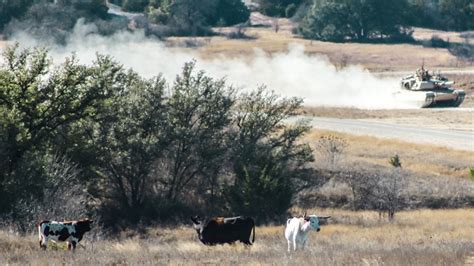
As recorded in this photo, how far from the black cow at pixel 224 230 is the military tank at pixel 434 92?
55.2 metres

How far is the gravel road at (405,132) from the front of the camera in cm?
5878

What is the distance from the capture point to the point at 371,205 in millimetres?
42625

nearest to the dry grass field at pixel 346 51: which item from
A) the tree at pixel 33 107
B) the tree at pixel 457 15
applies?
the tree at pixel 457 15

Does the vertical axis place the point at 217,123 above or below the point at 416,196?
above

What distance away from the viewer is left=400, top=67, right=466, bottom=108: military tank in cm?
7962

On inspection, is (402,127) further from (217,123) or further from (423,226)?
(423,226)

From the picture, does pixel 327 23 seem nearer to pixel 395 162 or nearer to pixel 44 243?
pixel 395 162

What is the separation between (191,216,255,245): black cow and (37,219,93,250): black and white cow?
3.56 metres

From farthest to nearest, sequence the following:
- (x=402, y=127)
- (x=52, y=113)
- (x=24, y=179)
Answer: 1. (x=402, y=127)
2. (x=52, y=113)
3. (x=24, y=179)

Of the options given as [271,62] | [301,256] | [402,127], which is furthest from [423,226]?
[271,62]

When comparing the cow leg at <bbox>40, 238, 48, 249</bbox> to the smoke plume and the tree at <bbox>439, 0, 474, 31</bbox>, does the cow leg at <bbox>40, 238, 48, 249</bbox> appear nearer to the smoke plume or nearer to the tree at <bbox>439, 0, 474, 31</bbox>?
→ the smoke plume

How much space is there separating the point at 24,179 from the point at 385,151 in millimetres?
25810

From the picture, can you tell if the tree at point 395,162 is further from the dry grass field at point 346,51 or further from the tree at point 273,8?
the tree at point 273,8

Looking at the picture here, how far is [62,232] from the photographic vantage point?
77.7 ft
